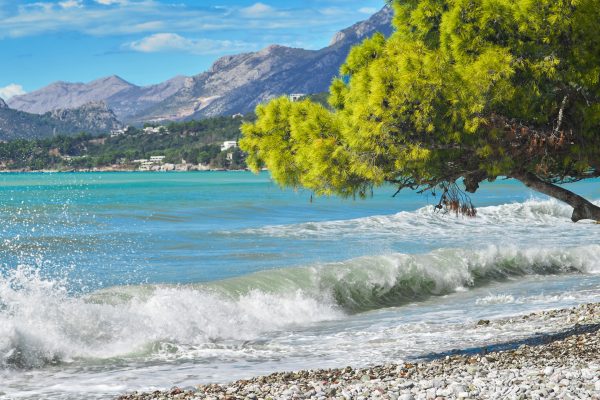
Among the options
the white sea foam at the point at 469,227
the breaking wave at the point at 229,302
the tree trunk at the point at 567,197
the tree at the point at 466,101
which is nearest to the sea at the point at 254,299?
the breaking wave at the point at 229,302

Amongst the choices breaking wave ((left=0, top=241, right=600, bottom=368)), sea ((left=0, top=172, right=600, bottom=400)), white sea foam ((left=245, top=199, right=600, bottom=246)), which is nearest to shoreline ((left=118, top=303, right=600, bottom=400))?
sea ((left=0, top=172, right=600, bottom=400))

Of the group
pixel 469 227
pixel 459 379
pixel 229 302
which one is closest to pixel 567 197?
pixel 459 379

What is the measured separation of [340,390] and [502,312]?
944cm

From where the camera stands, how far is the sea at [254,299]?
14164 millimetres

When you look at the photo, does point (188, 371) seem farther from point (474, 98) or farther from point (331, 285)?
point (331, 285)

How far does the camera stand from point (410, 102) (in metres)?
9.98

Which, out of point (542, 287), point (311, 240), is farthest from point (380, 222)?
point (542, 287)

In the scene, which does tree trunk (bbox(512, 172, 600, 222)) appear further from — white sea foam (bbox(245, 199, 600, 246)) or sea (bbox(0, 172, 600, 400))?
white sea foam (bbox(245, 199, 600, 246))

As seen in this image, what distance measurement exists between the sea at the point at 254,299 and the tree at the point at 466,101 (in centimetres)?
419

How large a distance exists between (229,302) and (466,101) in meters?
11.7

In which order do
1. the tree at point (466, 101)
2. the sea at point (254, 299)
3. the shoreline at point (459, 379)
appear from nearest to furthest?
the shoreline at point (459, 379) < the tree at point (466, 101) < the sea at point (254, 299)

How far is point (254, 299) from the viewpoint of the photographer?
20.9m

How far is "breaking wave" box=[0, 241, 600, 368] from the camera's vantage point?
1562 centimetres

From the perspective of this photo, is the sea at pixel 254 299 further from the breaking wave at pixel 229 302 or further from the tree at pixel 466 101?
the tree at pixel 466 101
